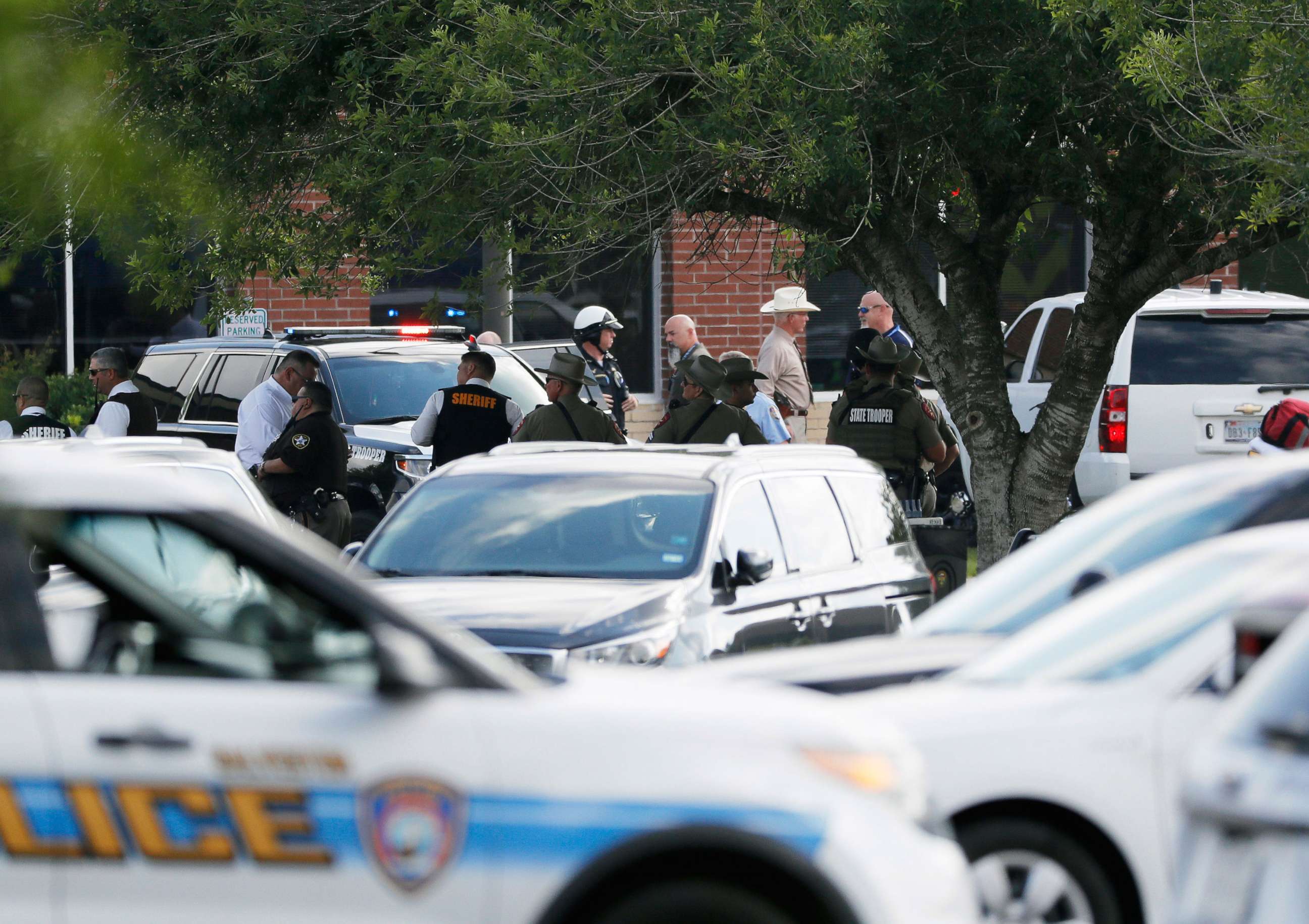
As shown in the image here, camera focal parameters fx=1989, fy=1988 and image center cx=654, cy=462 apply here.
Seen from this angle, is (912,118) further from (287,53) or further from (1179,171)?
(287,53)

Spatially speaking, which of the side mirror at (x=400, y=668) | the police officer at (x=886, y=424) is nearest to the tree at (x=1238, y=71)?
the police officer at (x=886, y=424)

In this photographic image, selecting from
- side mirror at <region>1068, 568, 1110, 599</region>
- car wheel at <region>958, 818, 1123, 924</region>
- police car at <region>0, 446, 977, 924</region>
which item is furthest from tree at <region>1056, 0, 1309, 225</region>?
police car at <region>0, 446, 977, 924</region>

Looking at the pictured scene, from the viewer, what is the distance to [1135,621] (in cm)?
523

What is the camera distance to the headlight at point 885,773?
3971mm

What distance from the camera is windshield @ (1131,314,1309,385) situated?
14.8 metres

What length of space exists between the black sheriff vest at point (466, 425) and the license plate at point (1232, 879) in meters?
10.8

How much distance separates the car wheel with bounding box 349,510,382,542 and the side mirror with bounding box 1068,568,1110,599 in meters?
8.67

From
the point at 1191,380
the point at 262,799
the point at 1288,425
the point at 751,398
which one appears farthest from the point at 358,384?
the point at 262,799

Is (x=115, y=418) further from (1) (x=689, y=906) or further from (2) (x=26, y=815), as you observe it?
(1) (x=689, y=906)

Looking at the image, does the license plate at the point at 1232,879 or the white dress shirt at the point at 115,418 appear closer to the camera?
the license plate at the point at 1232,879

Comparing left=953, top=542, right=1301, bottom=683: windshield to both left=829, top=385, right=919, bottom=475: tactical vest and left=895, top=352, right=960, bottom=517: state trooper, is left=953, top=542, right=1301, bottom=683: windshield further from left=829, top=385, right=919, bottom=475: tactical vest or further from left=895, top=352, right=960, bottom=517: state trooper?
left=895, top=352, right=960, bottom=517: state trooper

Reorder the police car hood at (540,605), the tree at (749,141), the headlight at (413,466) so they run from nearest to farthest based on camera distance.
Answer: the police car hood at (540,605) < the tree at (749,141) < the headlight at (413,466)

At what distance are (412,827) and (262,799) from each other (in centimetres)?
28

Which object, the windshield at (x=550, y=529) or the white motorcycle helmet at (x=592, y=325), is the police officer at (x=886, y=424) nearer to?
the white motorcycle helmet at (x=592, y=325)
